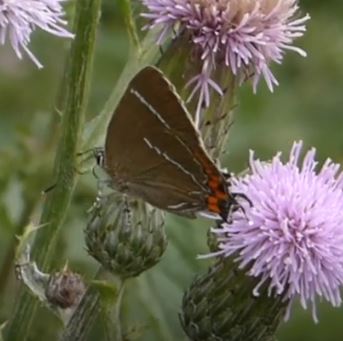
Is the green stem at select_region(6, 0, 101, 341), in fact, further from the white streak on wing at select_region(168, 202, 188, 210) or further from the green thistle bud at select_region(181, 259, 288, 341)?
the green thistle bud at select_region(181, 259, 288, 341)

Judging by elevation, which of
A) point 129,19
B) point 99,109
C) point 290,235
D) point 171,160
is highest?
point 129,19

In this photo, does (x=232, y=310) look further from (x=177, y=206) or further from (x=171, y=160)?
(x=171, y=160)

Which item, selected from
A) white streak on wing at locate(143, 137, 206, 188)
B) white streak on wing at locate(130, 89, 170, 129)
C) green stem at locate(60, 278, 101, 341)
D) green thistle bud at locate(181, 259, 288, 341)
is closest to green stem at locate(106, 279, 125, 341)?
green stem at locate(60, 278, 101, 341)

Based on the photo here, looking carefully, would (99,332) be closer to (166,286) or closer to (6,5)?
(166,286)

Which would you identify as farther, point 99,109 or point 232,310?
point 99,109

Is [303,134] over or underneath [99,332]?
over

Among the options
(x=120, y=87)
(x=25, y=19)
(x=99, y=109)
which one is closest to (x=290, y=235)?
(x=120, y=87)

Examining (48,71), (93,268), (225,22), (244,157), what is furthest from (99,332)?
(48,71)
